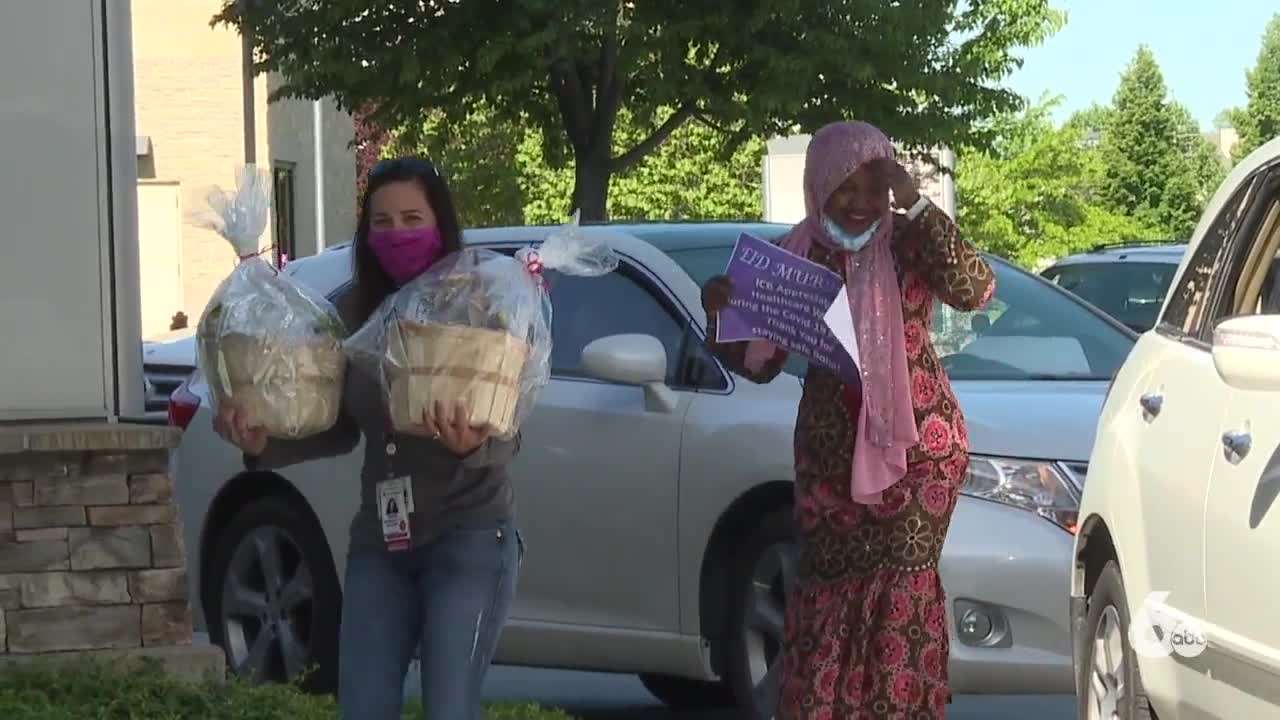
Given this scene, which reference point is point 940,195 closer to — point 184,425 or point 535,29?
point 535,29

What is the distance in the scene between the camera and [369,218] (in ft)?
16.7

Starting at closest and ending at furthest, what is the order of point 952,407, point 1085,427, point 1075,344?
1. point 952,407
2. point 1085,427
3. point 1075,344

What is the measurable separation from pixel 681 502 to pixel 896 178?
2195 millimetres

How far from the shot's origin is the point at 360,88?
21.8 meters

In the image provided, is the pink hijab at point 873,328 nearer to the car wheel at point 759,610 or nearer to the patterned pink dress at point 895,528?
the patterned pink dress at point 895,528

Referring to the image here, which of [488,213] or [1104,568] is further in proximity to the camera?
[488,213]

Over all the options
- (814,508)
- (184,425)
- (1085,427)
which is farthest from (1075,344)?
(184,425)

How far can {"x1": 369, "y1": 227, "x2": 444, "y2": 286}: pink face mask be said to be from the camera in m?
5.02

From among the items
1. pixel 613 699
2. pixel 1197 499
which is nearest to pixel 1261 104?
pixel 613 699

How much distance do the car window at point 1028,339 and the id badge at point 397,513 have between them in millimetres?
3118

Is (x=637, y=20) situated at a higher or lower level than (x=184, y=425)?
higher

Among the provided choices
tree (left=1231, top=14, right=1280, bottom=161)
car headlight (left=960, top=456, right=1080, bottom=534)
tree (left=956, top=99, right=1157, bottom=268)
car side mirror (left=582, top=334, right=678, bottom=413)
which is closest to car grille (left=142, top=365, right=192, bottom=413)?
car side mirror (left=582, top=334, right=678, bottom=413)

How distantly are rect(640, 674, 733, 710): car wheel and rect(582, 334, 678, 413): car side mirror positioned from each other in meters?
1.61

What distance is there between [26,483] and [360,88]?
50.4 ft
